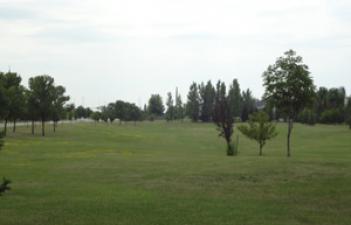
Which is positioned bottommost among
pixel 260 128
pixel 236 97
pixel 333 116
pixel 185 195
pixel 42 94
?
pixel 185 195

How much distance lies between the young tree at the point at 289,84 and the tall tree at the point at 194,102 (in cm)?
12721

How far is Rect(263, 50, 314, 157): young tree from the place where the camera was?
40875 mm

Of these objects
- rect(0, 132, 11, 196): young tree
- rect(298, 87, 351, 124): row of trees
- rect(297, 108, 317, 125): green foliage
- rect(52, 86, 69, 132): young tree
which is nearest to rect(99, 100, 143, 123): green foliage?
rect(298, 87, 351, 124): row of trees

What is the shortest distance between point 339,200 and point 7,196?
11.6 m

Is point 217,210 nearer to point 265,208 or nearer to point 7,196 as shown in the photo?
point 265,208

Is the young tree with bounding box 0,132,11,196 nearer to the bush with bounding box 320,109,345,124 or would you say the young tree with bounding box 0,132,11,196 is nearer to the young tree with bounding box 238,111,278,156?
the young tree with bounding box 238,111,278,156

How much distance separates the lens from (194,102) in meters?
Result: 171

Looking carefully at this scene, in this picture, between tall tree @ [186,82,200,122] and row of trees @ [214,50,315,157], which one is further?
tall tree @ [186,82,200,122]

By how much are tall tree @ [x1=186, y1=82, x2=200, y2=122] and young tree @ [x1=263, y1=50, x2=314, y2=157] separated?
12721 centimetres

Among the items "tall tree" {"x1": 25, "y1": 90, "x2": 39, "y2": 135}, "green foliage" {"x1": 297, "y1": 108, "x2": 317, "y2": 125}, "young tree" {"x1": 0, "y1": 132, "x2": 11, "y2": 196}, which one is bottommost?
"young tree" {"x1": 0, "y1": 132, "x2": 11, "y2": 196}

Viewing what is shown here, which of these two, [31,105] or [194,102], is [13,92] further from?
[194,102]

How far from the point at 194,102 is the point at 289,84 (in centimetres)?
12984

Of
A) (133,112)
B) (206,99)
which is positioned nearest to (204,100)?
(206,99)

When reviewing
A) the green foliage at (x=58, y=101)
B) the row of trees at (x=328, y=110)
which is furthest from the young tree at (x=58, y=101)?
the row of trees at (x=328, y=110)
